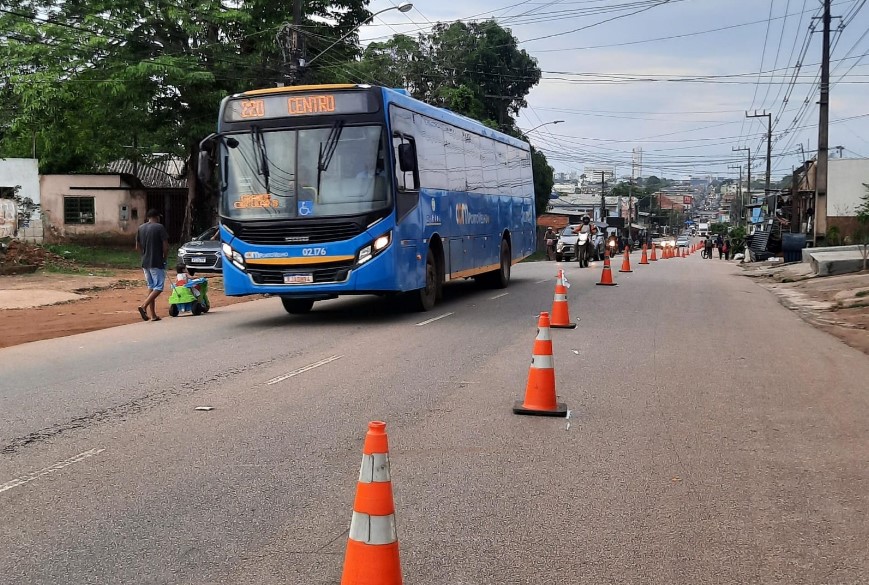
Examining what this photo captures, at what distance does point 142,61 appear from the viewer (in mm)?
30391

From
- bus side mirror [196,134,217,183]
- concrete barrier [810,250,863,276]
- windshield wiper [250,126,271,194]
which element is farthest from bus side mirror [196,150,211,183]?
concrete barrier [810,250,863,276]

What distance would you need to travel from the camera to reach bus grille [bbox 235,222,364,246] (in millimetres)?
13258


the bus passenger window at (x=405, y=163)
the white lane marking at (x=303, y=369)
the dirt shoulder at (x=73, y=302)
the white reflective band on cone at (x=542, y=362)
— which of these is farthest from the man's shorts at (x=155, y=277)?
the white reflective band on cone at (x=542, y=362)

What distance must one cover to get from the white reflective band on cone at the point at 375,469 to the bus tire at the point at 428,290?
11.7m

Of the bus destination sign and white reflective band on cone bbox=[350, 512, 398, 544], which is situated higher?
the bus destination sign

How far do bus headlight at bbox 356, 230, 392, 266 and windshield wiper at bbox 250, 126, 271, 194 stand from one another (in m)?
1.75

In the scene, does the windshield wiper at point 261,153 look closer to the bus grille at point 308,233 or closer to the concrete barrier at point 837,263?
the bus grille at point 308,233

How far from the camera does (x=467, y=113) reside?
2024 inches

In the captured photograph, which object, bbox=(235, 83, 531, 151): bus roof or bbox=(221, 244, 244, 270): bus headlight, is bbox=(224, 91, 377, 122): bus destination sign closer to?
bbox=(235, 83, 531, 151): bus roof

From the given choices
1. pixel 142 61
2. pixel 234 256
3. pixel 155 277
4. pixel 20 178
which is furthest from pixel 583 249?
pixel 234 256

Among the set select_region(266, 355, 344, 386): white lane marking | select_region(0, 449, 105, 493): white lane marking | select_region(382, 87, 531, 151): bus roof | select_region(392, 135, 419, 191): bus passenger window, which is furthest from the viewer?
select_region(382, 87, 531, 151): bus roof

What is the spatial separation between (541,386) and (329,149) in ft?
23.0

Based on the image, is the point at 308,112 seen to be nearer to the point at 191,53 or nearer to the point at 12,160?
the point at 191,53

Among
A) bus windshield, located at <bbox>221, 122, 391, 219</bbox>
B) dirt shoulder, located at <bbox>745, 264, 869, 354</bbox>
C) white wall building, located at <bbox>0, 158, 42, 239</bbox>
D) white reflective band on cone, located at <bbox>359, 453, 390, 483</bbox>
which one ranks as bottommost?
dirt shoulder, located at <bbox>745, 264, 869, 354</bbox>
